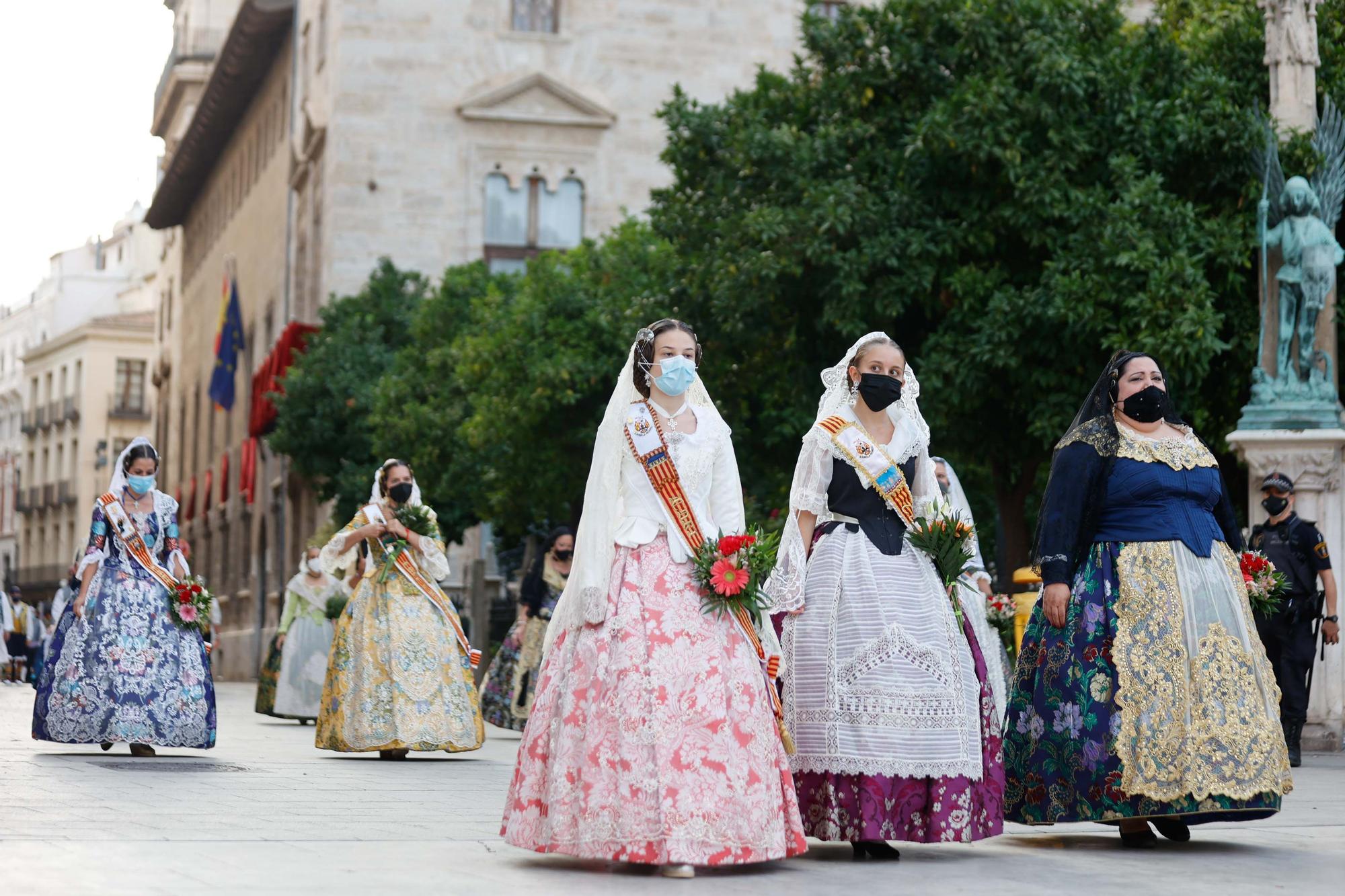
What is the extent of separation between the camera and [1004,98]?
23.9 meters

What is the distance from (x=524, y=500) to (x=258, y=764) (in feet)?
57.7

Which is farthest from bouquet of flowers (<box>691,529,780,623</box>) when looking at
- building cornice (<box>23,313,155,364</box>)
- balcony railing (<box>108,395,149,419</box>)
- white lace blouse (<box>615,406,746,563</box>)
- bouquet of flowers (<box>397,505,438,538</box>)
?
building cornice (<box>23,313,155,364</box>)

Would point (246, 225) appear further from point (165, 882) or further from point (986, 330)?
point (165, 882)

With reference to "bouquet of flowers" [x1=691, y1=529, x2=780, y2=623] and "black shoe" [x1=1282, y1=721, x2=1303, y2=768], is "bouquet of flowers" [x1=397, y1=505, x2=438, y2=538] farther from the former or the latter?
"bouquet of flowers" [x1=691, y1=529, x2=780, y2=623]

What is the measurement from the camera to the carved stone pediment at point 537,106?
42219 millimetres

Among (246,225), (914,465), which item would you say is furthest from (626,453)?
(246,225)

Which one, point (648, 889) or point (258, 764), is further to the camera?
point (258, 764)

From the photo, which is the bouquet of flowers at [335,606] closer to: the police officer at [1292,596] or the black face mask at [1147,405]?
the police officer at [1292,596]

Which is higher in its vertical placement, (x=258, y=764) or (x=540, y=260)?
(x=540, y=260)

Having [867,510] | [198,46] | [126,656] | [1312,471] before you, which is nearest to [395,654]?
[126,656]

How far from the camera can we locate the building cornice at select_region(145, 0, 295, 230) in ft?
172

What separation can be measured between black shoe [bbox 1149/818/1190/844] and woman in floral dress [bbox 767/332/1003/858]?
94 cm

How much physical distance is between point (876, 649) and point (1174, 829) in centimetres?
170

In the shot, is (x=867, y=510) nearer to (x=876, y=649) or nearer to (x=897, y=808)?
(x=876, y=649)
